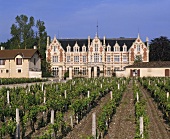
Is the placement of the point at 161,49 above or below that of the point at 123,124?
above

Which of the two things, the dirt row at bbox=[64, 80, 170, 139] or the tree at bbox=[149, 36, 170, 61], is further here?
the tree at bbox=[149, 36, 170, 61]

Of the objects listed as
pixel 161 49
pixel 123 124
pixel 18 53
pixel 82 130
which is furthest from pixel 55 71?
pixel 82 130

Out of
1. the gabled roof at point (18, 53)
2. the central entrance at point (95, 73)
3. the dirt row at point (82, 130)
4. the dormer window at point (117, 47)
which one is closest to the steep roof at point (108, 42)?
the dormer window at point (117, 47)

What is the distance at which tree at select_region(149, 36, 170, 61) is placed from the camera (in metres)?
77.3

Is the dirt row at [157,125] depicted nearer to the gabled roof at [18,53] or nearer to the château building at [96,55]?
the gabled roof at [18,53]

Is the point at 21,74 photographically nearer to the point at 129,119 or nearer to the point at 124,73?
the point at 124,73

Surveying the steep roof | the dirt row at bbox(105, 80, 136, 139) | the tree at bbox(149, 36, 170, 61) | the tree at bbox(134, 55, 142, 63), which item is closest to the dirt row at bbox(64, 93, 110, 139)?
the dirt row at bbox(105, 80, 136, 139)

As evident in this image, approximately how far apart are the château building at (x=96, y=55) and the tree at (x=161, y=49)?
2979 mm

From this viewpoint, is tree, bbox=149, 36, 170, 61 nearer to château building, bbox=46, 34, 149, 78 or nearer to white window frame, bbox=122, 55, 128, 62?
château building, bbox=46, 34, 149, 78

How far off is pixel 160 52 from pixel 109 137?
67.9 metres

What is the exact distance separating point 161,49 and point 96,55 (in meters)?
14.5

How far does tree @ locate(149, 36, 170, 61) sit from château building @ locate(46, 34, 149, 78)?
2.98 metres

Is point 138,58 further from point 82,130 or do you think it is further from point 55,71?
point 82,130

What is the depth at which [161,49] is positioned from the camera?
77.6 meters
